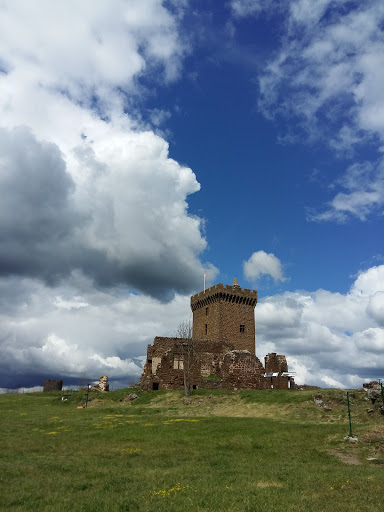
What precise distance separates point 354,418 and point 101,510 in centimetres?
2240

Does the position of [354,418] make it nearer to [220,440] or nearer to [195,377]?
[220,440]

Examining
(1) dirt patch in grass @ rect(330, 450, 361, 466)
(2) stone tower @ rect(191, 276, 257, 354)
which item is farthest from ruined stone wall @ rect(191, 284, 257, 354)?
(1) dirt patch in grass @ rect(330, 450, 361, 466)

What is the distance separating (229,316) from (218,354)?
35.8 ft

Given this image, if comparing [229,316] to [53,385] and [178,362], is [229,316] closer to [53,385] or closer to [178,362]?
[178,362]

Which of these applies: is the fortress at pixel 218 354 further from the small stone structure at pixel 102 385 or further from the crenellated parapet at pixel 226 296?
the small stone structure at pixel 102 385

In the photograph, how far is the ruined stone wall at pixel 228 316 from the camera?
219 feet

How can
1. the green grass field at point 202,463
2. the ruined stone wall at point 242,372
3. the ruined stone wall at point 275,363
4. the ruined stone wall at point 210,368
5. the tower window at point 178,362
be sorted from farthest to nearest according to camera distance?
the ruined stone wall at point 275,363 → the tower window at point 178,362 → the ruined stone wall at point 210,368 → the ruined stone wall at point 242,372 → the green grass field at point 202,463

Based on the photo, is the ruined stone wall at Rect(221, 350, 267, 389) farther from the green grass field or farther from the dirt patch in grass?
the dirt patch in grass

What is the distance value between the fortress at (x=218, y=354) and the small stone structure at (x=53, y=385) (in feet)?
70.9

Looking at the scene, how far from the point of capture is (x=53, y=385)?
70.1 m

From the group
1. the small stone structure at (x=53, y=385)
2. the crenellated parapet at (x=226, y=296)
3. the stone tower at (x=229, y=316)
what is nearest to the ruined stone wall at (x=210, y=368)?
the stone tower at (x=229, y=316)

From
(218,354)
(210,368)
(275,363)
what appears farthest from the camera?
(275,363)

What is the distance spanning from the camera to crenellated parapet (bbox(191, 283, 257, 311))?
6769cm

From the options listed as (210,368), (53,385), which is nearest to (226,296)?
(210,368)
